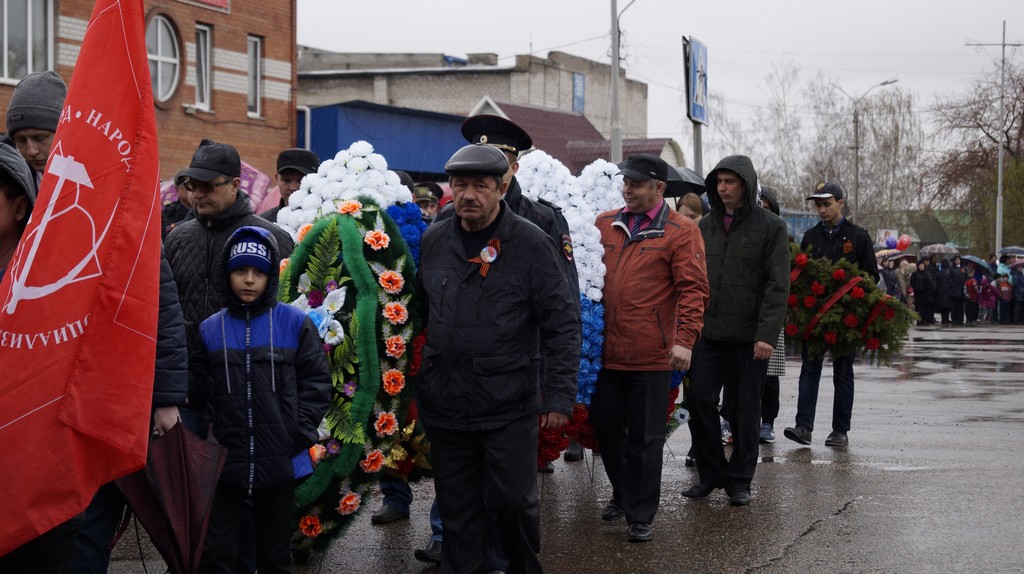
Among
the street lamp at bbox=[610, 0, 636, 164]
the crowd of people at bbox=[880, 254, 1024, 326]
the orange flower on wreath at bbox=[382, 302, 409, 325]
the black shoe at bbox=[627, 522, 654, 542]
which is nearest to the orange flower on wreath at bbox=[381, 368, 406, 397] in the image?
the orange flower on wreath at bbox=[382, 302, 409, 325]

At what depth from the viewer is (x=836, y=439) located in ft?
34.4

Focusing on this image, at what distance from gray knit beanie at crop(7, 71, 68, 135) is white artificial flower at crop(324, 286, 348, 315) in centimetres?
150

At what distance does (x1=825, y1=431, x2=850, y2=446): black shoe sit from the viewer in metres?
10.5

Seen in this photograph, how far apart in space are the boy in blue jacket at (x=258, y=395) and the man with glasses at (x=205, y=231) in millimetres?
654

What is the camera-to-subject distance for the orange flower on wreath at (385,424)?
242 inches

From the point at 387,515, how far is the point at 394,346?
1.65 metres

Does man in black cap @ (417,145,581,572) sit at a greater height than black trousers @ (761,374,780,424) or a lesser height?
greater

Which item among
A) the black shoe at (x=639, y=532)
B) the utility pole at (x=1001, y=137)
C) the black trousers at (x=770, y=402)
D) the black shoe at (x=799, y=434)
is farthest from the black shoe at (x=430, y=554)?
the utility pole at (x=1001, y=137)

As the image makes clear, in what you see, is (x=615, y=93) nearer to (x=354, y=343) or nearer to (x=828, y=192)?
(x=828, y=192)

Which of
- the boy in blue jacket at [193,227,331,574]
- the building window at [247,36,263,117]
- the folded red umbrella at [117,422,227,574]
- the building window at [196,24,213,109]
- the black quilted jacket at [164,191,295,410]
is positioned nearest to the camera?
the folded red umbrella at [117,422,227,574]

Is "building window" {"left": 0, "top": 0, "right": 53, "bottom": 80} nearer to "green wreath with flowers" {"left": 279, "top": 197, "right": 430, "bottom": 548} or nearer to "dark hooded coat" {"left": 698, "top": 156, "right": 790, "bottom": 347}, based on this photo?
"dark hooded coat" {"left": 698, "top": 156, "right": 790, "bottom": 347}

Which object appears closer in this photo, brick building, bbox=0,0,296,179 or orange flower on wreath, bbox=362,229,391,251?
orange flower on wreath, bbox=362,229,391,251

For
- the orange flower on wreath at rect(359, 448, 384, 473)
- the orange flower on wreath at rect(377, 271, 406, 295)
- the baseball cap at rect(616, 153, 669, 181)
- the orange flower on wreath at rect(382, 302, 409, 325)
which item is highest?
the baseball cap at rect(616, 153, 669, 181)

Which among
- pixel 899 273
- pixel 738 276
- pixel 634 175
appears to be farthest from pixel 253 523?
pixel 899 273
